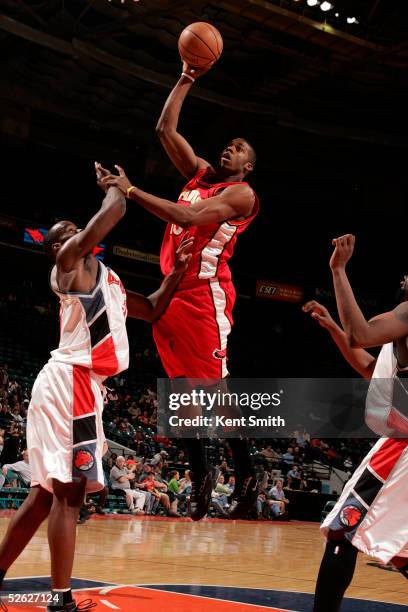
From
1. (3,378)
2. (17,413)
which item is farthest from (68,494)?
(3,378)

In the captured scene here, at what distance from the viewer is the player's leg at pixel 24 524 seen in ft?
15.2

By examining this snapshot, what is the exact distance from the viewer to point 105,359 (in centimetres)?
466

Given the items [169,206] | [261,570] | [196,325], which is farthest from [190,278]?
[261,570]

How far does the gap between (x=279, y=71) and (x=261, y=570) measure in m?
14.1

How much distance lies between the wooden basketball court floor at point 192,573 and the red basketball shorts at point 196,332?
2.02 metres

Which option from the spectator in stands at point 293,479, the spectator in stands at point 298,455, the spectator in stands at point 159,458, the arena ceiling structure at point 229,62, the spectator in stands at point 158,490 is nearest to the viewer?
the spectator in stands at point 158,490

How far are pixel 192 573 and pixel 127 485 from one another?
6388mm

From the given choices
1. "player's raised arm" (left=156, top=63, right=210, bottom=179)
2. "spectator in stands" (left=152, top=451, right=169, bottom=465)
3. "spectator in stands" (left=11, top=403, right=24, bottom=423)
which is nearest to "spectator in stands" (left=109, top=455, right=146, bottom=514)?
"spectator in stands" (left=152, top=451, right=169, bottom=465)

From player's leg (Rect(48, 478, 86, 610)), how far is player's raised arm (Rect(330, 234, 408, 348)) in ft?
5.84

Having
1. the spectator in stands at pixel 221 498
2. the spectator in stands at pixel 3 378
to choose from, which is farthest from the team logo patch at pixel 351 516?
the spectator in stands at pixel 3 378

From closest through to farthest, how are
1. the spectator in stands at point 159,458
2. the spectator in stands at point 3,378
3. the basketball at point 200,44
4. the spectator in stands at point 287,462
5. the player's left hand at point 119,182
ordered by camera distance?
the player's left hand at point 119,182 → the basketball at point 200,44 → the spectator in stands at point 159,458 → the spectator in stands at point 3,378 → the spectator in stands at point 287,462

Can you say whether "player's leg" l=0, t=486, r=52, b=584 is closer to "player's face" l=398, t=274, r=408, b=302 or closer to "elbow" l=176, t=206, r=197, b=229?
"elbow" l=176, t=206, r=197, b=229

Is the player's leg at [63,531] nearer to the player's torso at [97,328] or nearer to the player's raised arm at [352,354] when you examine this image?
the player's torso at [97,328]

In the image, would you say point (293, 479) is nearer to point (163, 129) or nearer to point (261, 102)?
point (261, 102)
